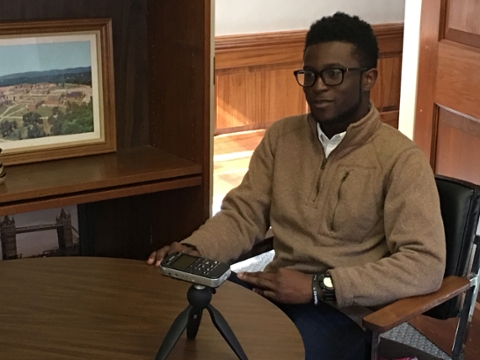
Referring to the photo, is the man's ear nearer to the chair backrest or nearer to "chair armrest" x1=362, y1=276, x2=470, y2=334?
the chair backrest

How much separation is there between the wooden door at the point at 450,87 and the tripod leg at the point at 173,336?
4.03 feet

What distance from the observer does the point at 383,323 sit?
1.35 m

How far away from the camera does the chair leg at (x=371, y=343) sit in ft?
4.47

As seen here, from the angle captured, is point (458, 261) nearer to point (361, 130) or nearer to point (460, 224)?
point (460, 224)

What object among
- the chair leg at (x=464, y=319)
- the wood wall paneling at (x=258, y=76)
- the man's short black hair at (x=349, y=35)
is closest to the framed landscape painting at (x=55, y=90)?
the man's short black hair at (x=349, y=35)

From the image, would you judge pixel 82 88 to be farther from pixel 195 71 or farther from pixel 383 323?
pixel 383 323

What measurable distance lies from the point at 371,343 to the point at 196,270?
415 mm

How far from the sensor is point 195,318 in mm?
1249

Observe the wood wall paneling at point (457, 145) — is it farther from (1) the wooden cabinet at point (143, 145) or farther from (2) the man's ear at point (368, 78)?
(1) the wooden cabinet at point (143, 145)

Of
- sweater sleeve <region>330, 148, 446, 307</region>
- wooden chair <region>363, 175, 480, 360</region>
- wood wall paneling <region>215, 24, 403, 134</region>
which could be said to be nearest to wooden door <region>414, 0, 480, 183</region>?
wooden chair <region>363, 175, 480, 360</region>

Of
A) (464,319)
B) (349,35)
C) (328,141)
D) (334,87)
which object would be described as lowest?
(464,319)

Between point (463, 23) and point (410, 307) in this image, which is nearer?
point (410, 307)

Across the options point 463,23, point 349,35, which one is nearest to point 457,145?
point 463,23

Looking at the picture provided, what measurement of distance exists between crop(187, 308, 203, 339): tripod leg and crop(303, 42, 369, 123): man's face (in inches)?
24.0
